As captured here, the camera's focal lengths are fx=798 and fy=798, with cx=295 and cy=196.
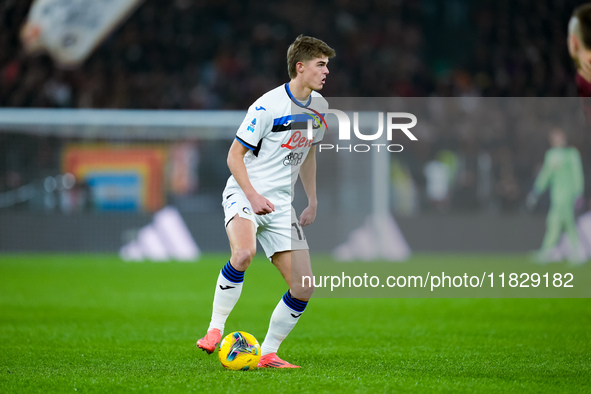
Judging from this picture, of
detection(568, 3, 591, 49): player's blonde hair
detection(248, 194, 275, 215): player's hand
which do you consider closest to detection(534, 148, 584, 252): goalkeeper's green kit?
detection(248, 194, 275, 215): player's hand

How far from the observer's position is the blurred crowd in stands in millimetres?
18547

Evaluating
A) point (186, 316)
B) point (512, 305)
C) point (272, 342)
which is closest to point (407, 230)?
point (512, 305)

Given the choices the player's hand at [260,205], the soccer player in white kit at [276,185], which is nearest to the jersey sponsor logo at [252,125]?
the soccer player in white kit at [276,185]

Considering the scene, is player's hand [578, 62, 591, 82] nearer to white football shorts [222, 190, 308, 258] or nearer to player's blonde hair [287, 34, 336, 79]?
Result: player's blonde hair [287, 34, 336, 79]

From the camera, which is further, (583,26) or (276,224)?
(276,224)

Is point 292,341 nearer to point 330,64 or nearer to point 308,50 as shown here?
point 308,50

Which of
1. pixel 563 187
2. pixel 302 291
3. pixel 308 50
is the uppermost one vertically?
pixel 308 50

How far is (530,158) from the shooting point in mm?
17281

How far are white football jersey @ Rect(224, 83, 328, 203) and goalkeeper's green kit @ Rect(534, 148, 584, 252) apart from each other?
10194mm

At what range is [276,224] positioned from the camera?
5.17 m

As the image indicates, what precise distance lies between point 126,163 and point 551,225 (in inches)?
329

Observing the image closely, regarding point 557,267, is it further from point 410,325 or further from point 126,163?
point 126,163

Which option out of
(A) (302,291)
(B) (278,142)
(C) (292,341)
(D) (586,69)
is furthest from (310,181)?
(D) (586,69)

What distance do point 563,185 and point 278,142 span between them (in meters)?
10.4
